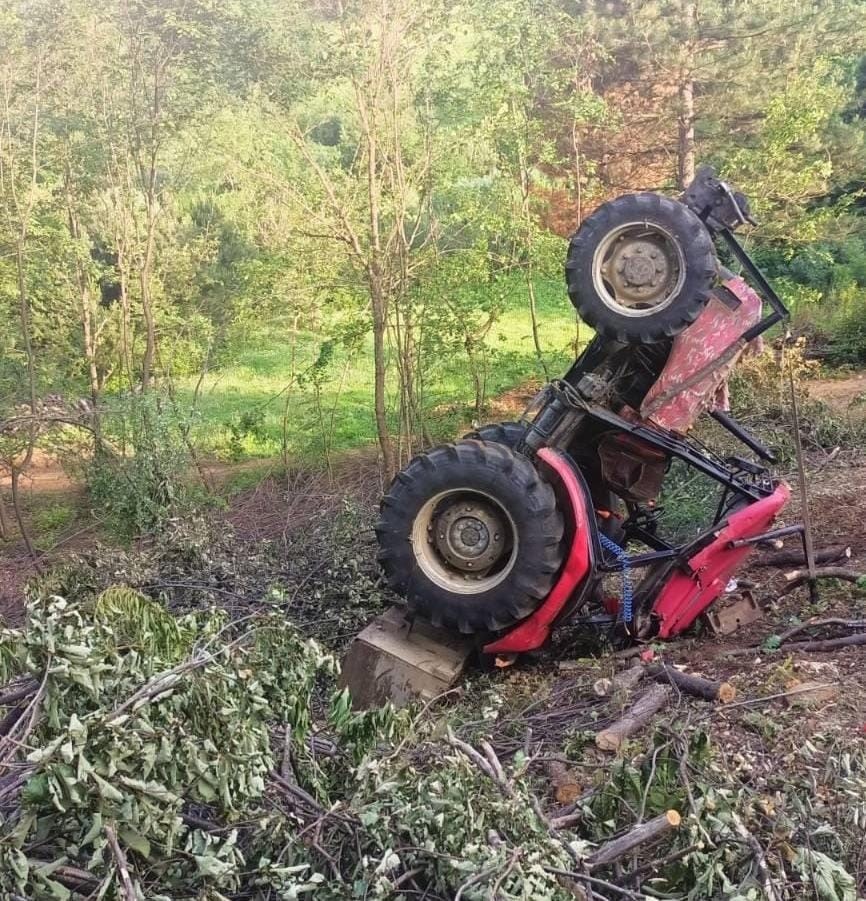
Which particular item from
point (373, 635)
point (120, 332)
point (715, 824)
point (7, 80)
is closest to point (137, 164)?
point (7, 80)

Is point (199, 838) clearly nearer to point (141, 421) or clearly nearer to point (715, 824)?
point (715, 824)

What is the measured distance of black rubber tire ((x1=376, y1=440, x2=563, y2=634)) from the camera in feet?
14.5

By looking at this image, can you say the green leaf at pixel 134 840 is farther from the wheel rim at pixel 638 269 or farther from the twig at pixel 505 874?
the wheel rim at pixel 638 269

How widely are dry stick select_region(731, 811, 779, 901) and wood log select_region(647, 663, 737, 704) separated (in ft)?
4.16

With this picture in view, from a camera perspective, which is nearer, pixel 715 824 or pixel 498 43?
pixel 715 824

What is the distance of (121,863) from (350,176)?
30.1ft

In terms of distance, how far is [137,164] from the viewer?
12.2 m

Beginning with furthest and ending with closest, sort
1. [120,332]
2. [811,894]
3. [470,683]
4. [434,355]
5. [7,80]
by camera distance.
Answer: [120,332] → [434,355] → [7,80] → [470,683] → [811,894]

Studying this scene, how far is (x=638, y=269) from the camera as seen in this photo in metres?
4.46

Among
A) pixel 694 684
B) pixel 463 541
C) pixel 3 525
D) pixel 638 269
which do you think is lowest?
pixel 3 525

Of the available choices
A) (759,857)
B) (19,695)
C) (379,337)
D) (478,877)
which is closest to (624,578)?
(759,857)

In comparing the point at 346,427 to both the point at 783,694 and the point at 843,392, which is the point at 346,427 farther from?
the point at 783,694

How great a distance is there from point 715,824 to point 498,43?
9.88m

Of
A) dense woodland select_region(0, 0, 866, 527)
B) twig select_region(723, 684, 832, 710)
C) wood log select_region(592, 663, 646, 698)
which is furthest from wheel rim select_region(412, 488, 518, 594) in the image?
dense woodland select_region(0, 0, 866, 527)
